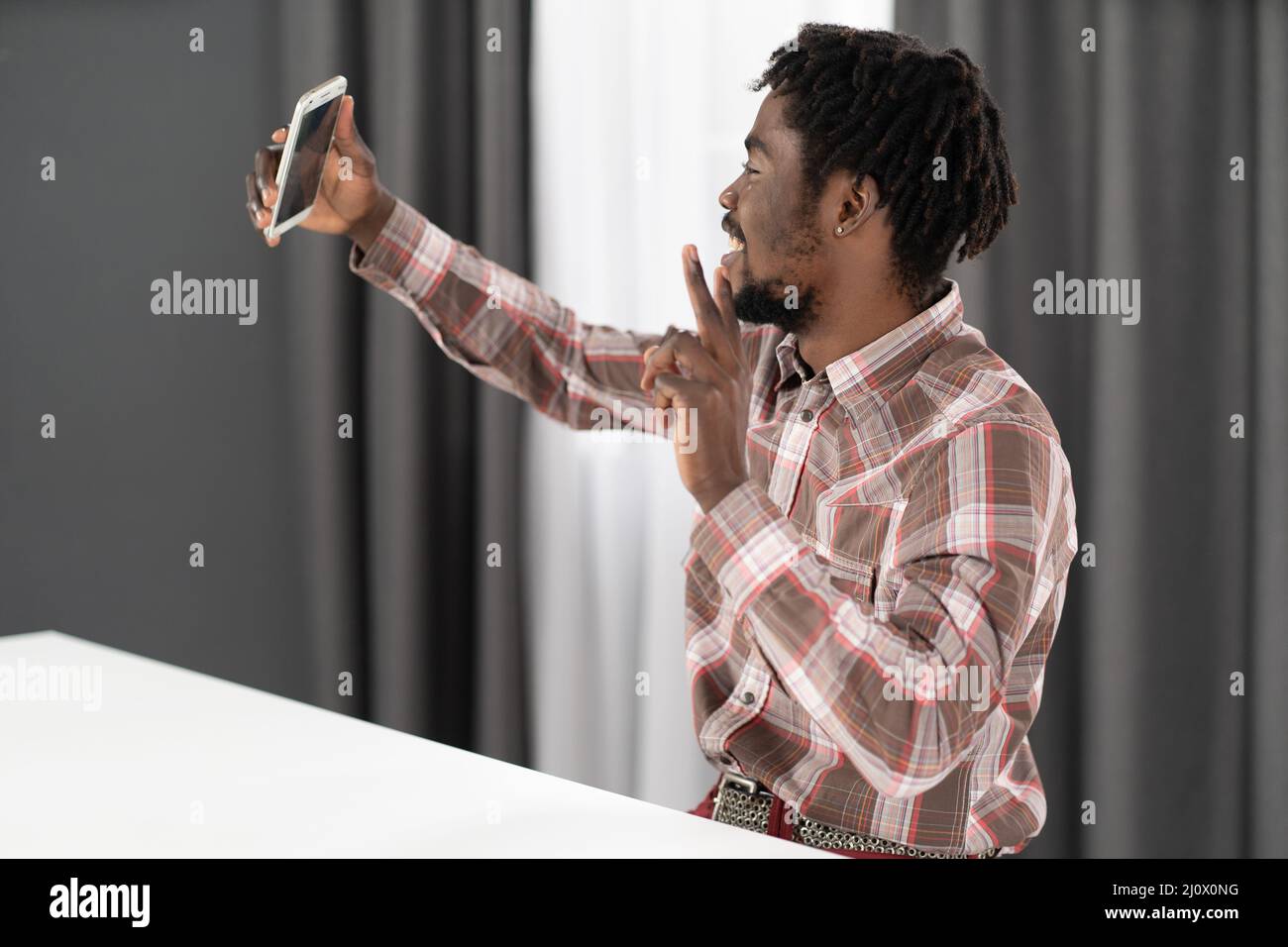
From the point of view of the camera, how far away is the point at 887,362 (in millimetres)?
1158

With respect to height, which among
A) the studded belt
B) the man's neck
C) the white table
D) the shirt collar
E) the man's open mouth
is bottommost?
the studded belt

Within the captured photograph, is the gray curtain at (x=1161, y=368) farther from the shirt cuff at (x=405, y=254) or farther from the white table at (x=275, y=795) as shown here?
the white table at (x=275, y=795)

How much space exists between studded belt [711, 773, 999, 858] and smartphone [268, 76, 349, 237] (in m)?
0.77

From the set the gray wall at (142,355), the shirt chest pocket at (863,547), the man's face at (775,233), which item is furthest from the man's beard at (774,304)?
the gray wall at (142,355)

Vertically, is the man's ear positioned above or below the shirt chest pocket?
above

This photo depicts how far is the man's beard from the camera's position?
3.90 ft

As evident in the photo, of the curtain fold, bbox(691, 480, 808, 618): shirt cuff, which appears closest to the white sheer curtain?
the curtain fold

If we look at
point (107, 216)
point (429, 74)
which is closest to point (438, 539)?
point (429, 74)

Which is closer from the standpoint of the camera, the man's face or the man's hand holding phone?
the man's face

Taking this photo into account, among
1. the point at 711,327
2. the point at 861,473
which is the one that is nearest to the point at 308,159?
the point at 711,327

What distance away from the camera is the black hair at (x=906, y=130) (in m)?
1.13

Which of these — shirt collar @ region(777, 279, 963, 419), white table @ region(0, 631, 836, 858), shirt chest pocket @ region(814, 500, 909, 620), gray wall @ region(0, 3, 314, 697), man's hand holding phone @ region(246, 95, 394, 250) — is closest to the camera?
white table @ region(0, 631, 836, 858)

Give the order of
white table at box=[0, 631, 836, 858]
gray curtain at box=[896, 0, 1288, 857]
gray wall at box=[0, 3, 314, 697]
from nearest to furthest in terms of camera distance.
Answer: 1. white table at box=[0, 631, 836, 858]
2. gray curtain at box=[896, 0, 1288, 857]
3. gray wall at box=[0, 3, 314, 697]

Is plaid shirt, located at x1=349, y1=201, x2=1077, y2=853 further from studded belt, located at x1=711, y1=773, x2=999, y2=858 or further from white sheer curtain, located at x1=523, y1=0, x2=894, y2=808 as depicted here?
white sheer curtain, located at x1=523, y1=0, x2=894, y2=808
